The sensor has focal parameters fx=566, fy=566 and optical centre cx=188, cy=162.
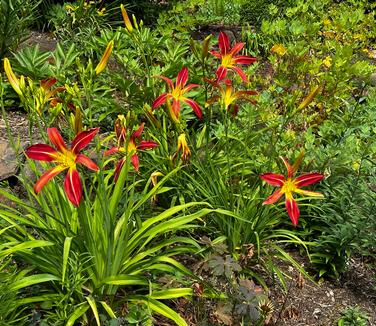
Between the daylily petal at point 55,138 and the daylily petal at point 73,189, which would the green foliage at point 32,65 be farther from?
the daylily petal at point 73,189

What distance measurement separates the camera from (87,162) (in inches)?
78.4

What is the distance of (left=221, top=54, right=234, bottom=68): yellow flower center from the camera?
2.83 meters

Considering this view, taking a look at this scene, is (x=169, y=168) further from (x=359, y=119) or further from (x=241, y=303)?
(x=359, y=119)

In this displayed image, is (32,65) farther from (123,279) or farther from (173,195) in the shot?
(123,279)

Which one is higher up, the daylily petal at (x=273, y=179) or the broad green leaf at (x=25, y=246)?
the broad green leaf at (x=25, y=246)

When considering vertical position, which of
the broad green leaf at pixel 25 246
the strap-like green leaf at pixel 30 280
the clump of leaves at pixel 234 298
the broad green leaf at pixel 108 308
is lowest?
the clump of leaves at pixel 234 298

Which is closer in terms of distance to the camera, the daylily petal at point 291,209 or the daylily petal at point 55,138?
the daylily petal at point 55,138

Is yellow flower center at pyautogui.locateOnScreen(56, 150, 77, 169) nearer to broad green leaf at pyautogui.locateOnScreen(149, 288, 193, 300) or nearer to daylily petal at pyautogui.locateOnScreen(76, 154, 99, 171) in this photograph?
daylily petal at pyautogui.locateOnScreen(76, 154, 99, 171)

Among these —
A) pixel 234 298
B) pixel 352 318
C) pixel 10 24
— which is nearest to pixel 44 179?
pixel 234 298

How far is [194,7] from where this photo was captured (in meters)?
6.01

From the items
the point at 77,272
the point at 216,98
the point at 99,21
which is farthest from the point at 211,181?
the point at 99,21

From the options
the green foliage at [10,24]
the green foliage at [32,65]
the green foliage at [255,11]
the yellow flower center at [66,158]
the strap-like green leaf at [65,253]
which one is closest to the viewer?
the yellow flower center at [66,158]

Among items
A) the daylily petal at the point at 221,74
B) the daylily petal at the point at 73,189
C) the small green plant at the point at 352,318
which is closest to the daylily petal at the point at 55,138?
the daylily petal at the point at 73,189

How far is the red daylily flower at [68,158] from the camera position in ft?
6.50
